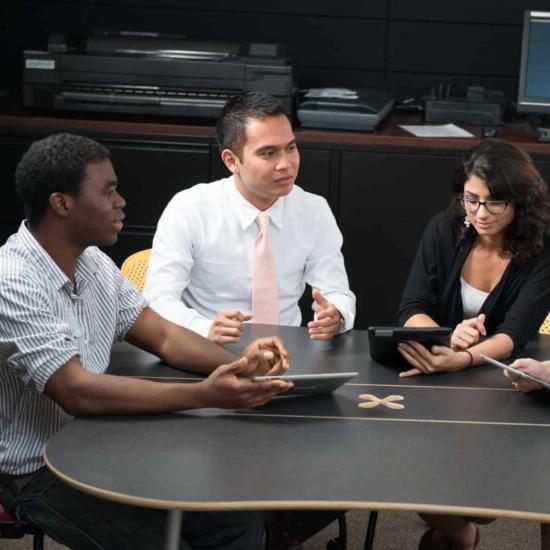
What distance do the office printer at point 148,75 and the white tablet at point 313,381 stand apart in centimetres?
219

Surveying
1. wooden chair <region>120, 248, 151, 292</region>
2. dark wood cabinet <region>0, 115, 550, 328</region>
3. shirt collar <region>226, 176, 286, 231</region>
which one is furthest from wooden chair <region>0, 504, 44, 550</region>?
dark wood cabinet <region>0, 115, 550, 328</region>

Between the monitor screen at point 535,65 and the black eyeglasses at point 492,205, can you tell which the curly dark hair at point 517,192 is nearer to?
the black eyeglasses at point 492,205

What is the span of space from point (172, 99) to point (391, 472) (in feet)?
8.83

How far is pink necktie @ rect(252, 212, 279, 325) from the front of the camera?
332cm

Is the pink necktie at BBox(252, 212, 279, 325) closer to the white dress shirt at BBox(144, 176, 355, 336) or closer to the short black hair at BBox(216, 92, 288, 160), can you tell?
the white dress shirt at BBox(144, 176, 355, 336)

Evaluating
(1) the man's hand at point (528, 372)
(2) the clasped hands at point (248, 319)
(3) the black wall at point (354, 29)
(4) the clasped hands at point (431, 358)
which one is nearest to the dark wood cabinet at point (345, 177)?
(3) the black wall at point (354, 29)

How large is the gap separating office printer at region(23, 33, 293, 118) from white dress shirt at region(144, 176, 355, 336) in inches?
45.8

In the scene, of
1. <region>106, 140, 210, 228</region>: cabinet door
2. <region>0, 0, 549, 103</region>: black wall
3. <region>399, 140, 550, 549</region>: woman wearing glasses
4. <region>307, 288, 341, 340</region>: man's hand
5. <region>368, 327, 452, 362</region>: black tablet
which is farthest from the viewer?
<region>0, 0, 549, 103</region>: black wall

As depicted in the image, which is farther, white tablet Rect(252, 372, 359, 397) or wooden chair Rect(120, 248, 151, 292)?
wooden chair Rect(120, 248, 151, 292)

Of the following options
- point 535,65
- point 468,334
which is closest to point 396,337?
point 468,334

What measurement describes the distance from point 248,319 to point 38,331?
619mm

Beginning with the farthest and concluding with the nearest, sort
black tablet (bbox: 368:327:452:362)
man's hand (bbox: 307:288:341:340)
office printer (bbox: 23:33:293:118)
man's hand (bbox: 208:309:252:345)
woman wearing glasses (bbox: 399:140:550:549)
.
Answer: office printer (bbox: 23:33:293:118), woman wearing glasses (bbox: 399:140:550:549), man's hand (bbox: 307:288:341:340), man's hand (bbox: 208:309:252:345), black tablet (bbox: 368:327:452:362)

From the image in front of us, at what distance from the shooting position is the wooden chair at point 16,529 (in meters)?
2.49

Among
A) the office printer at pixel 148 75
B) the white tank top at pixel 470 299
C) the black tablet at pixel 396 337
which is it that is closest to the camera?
the black tablet at pixel 396 337
